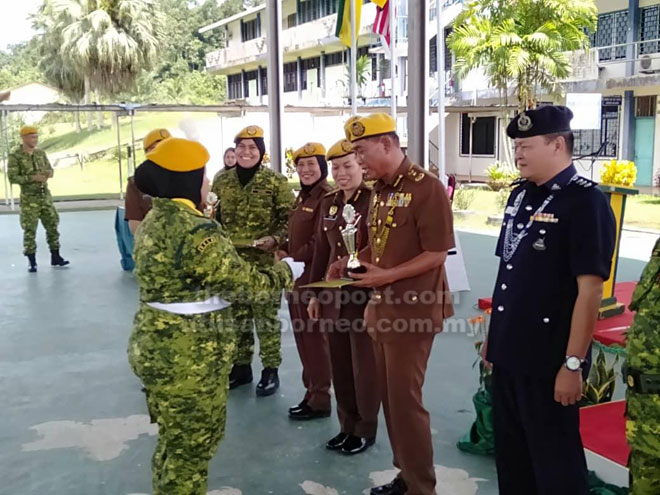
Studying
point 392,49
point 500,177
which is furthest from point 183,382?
point 500,177

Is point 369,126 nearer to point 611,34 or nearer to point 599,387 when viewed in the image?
point 599,387

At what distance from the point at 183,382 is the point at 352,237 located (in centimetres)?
95

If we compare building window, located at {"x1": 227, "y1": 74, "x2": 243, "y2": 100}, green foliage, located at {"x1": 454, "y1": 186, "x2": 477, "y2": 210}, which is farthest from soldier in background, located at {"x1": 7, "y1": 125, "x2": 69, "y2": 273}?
building window, located at {"x1": 227, "y1": 74, "x2": 243, "y2": 100}

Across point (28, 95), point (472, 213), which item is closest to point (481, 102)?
point (472, 213)

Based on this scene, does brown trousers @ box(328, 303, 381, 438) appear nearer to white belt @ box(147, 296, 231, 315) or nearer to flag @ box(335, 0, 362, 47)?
white belt @ box(147, 296, 231, 315)

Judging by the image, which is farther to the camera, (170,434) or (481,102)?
(481,102)

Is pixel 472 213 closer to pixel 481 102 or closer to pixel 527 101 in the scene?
pixel 527 101

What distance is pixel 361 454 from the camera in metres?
3.26

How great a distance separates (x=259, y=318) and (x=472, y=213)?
29.6 feet

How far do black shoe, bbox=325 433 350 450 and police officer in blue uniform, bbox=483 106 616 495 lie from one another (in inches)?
48.3

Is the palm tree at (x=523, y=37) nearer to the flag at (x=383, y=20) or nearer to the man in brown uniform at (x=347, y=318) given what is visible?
the flag at (x=383, y=20)

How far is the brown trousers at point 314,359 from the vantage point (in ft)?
12.3

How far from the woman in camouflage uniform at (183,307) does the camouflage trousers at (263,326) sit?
5.57 ft

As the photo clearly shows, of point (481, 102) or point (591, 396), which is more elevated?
point (481, 102)
